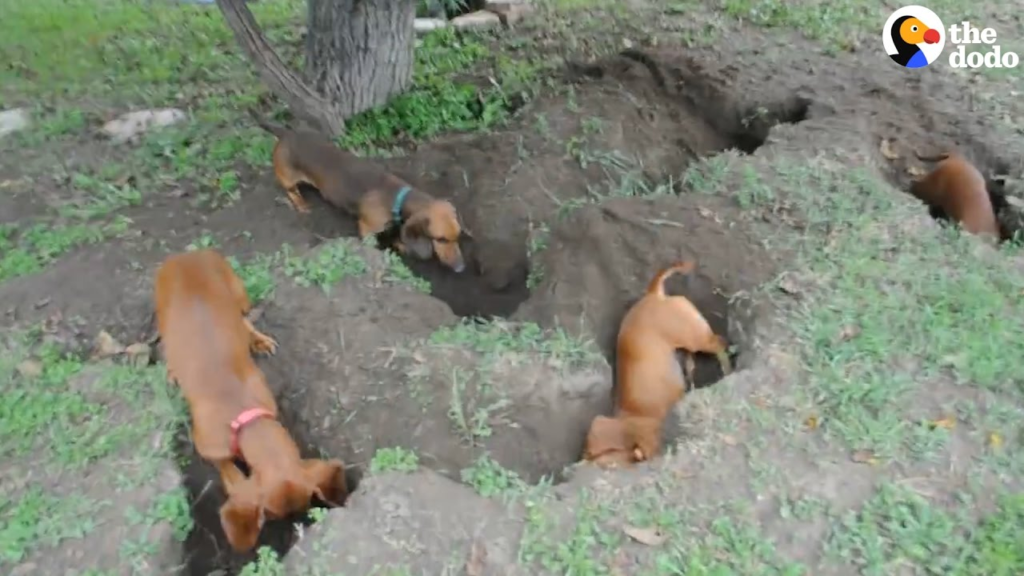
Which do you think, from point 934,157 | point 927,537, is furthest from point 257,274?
point 934,157

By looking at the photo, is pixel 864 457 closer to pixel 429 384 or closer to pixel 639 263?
pixel 639 263

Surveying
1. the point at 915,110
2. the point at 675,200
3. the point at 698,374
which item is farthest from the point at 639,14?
the point at 698,374

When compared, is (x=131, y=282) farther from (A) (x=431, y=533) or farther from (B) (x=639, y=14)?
(B) (x=639, y=14)

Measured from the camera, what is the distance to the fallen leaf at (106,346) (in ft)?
14.3

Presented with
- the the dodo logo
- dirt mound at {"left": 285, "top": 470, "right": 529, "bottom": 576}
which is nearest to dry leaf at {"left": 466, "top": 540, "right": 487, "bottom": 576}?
dirt mound at {"left": 285, "top": 470, "right": 529, "bottom": 576}

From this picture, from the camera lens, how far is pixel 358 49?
6297mm

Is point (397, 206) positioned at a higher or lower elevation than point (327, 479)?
higher

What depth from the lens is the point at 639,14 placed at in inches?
322

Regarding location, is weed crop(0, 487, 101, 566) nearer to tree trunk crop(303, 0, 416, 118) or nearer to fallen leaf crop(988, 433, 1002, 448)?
fallen leaf crop(988, 433, 1002, 448)

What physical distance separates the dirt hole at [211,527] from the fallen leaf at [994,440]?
2.45 meters

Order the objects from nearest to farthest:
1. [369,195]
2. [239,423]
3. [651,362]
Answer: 1. [239,423]
2. [651,362]
3. [369,195]

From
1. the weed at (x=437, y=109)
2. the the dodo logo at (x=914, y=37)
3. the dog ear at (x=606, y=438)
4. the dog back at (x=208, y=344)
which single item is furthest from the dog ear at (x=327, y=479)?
the the dodo logo at (x=914, y=37)

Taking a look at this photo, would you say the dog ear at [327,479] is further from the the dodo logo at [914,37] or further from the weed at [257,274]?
the the dodo logo at [914,37]

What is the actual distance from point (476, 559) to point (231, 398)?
1.29 m
